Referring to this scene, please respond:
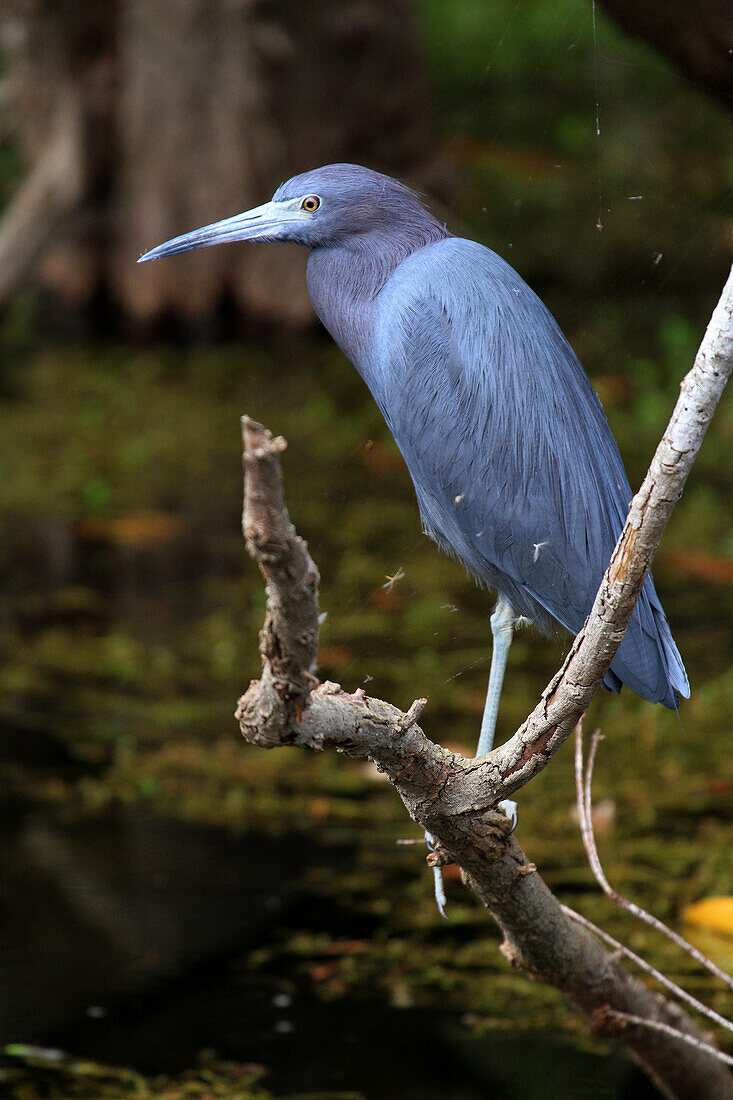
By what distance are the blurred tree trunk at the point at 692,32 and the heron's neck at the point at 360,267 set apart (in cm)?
55

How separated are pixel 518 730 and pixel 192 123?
4809 millimetres

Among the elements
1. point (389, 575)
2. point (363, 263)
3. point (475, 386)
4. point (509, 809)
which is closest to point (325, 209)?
point (363, 263)

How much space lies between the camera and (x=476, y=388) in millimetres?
1621

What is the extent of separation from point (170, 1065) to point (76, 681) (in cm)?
158

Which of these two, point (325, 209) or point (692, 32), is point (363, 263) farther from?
point (692, 32)

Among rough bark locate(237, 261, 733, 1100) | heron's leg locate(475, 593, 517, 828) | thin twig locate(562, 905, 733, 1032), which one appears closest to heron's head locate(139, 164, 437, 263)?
rough bark locate(237, 261, 733, 1100)

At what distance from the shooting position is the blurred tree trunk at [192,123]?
5.56 metres

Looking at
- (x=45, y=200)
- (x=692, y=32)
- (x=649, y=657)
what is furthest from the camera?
(x=45, y=200)

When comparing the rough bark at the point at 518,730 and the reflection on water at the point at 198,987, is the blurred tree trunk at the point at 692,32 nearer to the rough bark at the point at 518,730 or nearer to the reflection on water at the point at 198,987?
the rough bark at the point at 518,730

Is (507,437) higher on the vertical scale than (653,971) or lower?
higher

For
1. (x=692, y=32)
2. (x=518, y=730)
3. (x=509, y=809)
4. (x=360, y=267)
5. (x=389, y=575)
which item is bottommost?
(x=509, y=809)

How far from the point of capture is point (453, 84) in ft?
25.8

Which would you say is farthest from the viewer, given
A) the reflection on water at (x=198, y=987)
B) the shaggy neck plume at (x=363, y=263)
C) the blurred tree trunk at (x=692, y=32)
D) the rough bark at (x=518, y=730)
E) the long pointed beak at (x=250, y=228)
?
the reflection on water at (x=198, y=987)

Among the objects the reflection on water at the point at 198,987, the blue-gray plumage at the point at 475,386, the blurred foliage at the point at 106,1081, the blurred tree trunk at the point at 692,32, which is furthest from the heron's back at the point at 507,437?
the blurred foliage at the point at 106,1081
